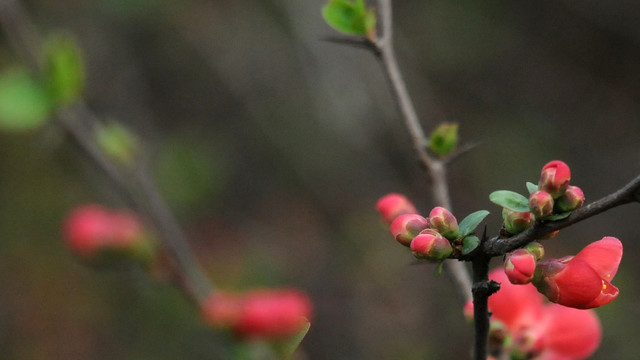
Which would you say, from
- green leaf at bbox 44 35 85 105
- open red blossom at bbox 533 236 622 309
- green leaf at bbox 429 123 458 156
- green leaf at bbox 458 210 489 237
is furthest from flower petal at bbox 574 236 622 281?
green leaf at bbox 44 35 85 105

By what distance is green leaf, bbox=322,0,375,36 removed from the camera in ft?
3.81

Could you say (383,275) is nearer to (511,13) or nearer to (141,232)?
(141,232)

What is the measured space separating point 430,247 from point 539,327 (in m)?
0.40

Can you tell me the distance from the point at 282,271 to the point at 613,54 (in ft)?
7.06

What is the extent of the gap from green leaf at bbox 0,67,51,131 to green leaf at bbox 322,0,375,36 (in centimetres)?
100

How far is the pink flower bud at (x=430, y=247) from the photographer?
0.76 metres

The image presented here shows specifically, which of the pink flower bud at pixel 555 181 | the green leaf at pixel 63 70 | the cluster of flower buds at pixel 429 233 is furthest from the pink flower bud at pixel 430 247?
the green leaf at pixel 63 70

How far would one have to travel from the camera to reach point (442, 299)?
9.23 ft

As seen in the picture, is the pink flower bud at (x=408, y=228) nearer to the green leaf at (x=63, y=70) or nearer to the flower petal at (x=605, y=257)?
the flower petal at (x=605, y=257)

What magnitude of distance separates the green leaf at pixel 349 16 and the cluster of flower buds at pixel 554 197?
50cm

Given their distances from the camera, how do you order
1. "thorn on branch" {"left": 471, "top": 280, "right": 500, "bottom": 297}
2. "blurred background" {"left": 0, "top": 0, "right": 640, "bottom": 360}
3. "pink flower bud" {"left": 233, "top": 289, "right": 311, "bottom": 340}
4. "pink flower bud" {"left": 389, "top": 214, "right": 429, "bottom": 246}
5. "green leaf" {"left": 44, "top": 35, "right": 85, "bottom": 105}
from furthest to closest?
"blurred background" {"left": 0, "top": 0, "right": 640, "bottom": 360}
"green leaf" {"left": 44, "top": 35, "right": 85, "bottom": 105}
"pink flower bud" {"left": 233, "top": 289, "right": 311, "bottom": 340}
"pink flower bud" {"left": 389, "top": 214, "right": 429, "bottom": 246}
"thorn on branch" {"left": 471, "top": 280, "right": 500, "bottom": 297}

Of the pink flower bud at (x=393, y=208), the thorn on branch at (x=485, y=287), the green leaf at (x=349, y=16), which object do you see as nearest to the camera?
the thorn on branch at (x=485, y=287)

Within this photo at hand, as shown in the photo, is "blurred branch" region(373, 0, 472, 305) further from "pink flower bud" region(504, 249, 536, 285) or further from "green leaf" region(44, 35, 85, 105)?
"green leaf" region(44, 35, 85, 105)

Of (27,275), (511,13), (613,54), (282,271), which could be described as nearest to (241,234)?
(282,271)
